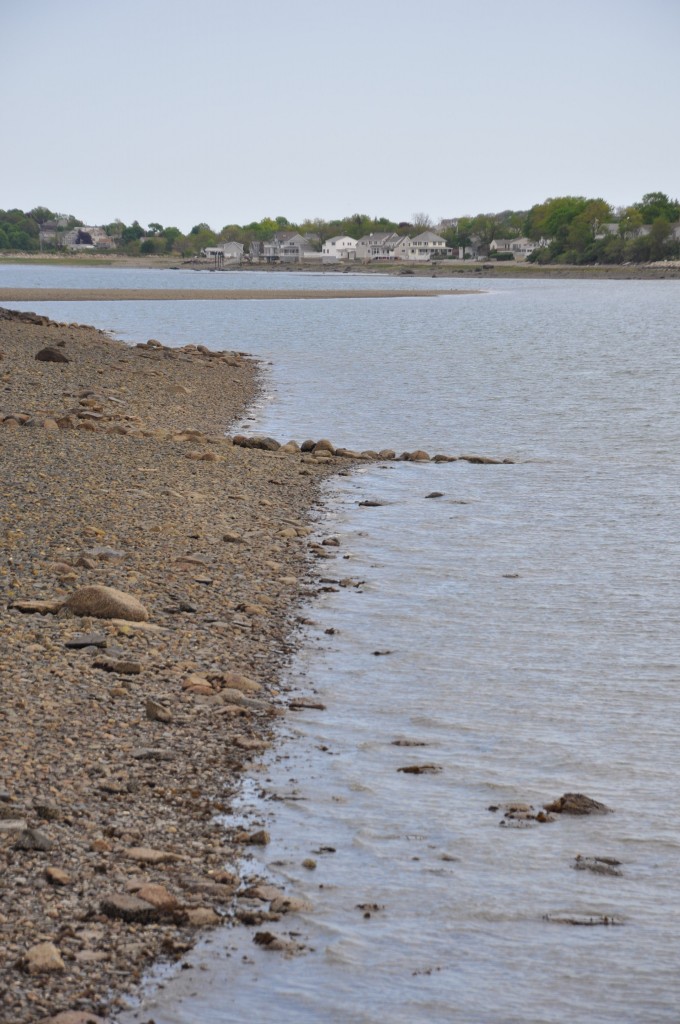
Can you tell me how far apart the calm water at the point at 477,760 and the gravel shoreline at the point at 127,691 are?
1.11 feet

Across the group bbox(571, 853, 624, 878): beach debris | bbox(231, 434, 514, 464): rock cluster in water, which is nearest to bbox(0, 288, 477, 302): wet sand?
bbox(231, 434, 514, 464): rock cluster in water

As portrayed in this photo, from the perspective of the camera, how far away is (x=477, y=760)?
8508 mm

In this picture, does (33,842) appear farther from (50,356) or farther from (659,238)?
(659,238)

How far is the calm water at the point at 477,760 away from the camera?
5.89m

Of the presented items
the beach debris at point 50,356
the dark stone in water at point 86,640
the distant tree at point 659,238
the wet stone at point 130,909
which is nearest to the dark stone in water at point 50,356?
the beach debris at point 50,356

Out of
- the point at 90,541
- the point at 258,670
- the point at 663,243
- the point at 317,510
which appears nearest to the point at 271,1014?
the point at 258,670

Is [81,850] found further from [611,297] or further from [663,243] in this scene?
[663,243]

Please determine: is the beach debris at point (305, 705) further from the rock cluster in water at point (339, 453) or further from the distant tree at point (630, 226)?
the distant tree at point (630, 226)

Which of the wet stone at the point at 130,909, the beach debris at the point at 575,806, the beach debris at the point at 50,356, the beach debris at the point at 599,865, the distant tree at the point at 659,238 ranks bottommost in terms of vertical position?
the beach debris at the point at 599,865

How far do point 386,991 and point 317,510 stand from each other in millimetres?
11606

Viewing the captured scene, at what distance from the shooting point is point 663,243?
185 meters

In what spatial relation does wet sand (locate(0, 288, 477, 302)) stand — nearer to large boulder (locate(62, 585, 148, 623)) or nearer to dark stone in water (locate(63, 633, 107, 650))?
large boulder (locate(62, 585, 148, 623))

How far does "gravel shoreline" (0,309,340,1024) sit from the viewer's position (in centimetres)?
597

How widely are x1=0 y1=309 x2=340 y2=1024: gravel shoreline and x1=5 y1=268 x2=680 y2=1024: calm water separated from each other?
1.11ft
